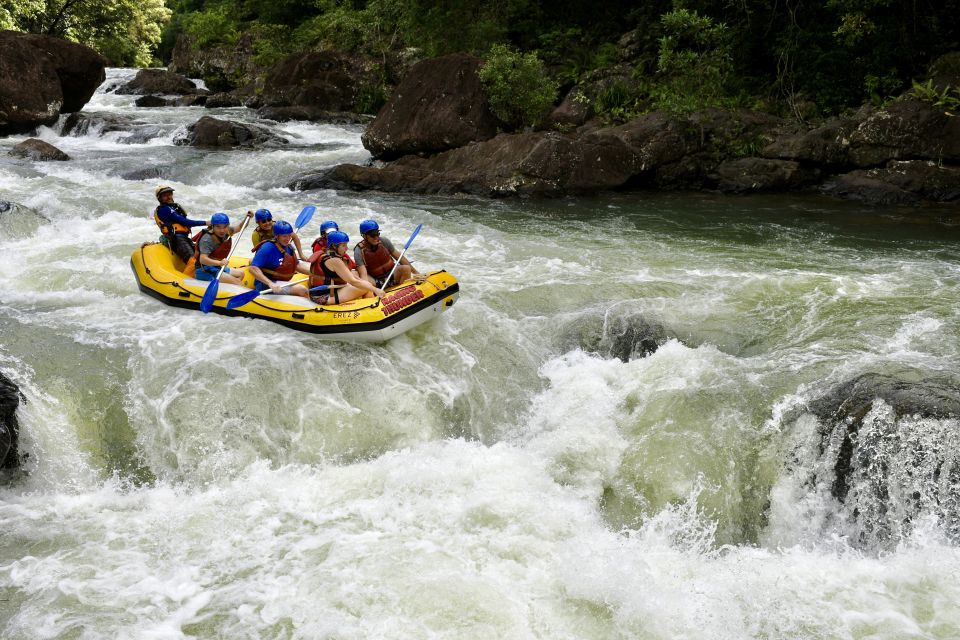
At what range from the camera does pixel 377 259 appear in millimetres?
7520

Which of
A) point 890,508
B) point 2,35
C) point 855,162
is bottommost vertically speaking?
point 890,508

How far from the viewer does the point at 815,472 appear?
555 cm

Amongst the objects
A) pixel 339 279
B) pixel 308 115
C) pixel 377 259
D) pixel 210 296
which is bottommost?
pixel 210 296

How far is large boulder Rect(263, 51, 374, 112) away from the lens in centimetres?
2241

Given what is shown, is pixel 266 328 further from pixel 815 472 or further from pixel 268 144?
pixel 268 144

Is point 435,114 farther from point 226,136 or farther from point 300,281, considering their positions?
point 300,281

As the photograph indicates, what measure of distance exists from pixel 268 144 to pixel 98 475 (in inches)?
526

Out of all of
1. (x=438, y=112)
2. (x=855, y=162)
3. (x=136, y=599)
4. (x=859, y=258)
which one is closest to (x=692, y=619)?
(x=136, y=599)

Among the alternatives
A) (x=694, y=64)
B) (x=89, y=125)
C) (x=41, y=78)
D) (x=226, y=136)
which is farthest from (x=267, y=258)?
(x=41, y=78)

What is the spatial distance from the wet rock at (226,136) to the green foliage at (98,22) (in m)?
9.97

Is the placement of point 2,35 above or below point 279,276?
above

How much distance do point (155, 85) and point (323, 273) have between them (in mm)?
22110

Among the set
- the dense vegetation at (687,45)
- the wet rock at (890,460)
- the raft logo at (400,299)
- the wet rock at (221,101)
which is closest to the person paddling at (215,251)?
the raft logo at (400,299)

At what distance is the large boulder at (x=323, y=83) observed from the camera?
Result: 22406 mm
